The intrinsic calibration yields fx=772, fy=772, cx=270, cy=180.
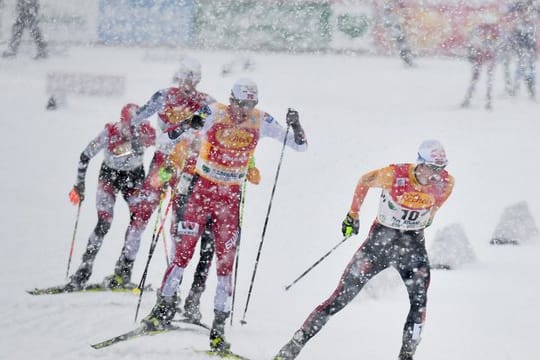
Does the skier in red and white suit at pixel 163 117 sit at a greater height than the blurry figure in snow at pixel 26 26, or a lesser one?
lesser

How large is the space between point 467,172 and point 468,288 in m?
5.14

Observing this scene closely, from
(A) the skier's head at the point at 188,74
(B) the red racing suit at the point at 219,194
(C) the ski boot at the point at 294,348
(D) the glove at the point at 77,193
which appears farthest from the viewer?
(D) the glove at the point at 77,193

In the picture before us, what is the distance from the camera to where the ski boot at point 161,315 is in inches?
250

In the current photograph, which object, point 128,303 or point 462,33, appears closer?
point 128,303

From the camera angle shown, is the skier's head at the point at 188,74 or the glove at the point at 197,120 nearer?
the glove at the point at 197,120

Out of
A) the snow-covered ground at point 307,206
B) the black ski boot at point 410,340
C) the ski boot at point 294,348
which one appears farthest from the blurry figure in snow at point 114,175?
the black ski boot at point 410,340

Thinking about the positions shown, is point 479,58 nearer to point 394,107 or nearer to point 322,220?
point 394,107

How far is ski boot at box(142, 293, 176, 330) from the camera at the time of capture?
20.8 ft

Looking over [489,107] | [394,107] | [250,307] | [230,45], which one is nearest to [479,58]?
[489,107]

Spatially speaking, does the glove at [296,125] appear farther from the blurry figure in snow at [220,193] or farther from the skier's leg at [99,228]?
the skier's leg at [99,228]

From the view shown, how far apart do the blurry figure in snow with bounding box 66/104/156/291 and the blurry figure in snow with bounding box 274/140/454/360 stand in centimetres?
261

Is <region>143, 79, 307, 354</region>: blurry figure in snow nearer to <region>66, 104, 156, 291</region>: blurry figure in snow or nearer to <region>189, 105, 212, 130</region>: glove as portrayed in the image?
<region>189, 105, 212, 130</region>: glove

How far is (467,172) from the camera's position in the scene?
531 inches

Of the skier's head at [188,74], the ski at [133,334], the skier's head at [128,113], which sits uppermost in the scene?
the skier's head at [188,74]
